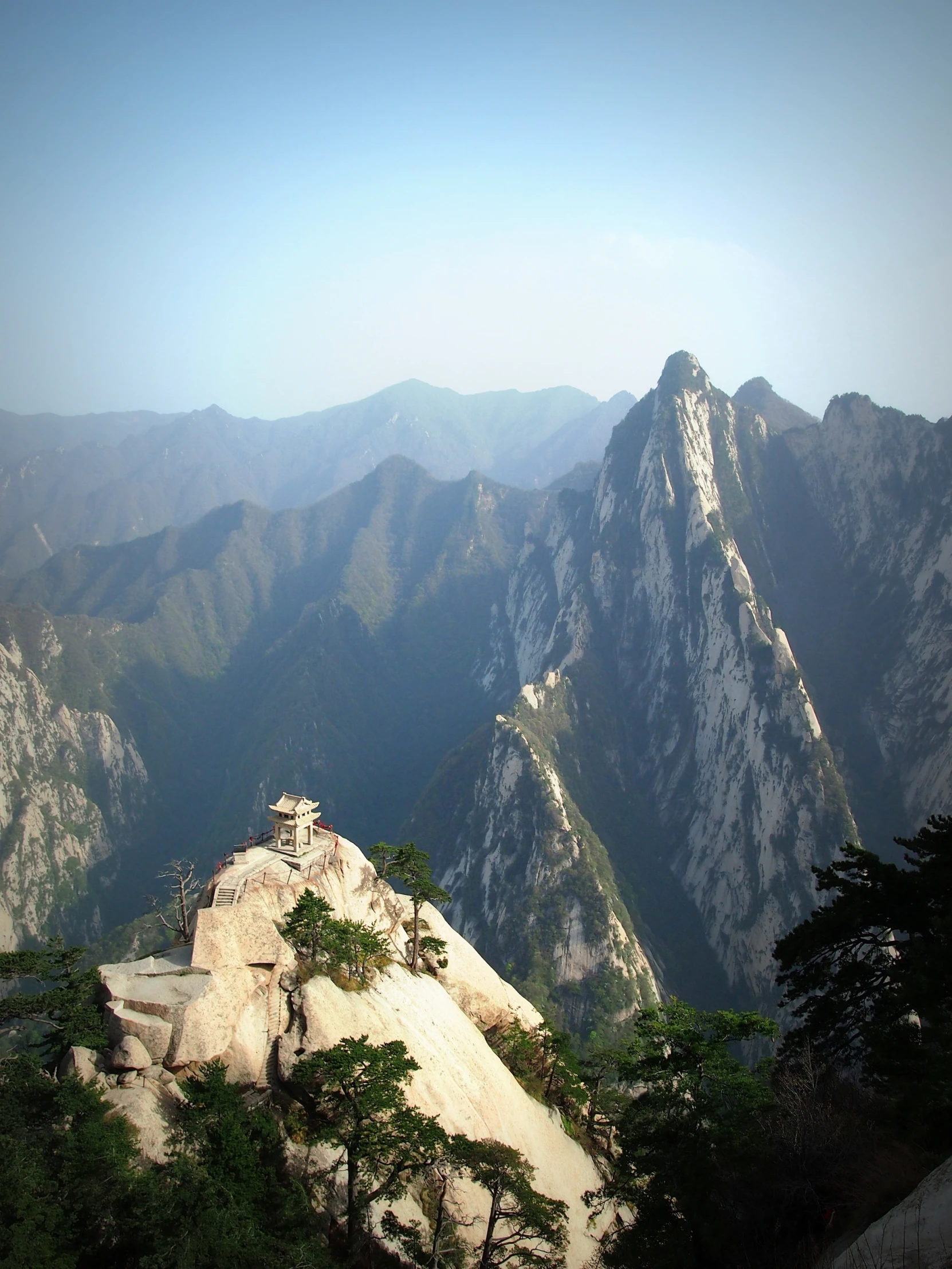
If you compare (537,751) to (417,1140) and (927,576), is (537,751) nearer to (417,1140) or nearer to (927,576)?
(927,576)

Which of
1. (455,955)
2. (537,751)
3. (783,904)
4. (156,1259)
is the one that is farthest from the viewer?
(537,751)

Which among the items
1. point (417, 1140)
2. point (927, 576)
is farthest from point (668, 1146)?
point (927, 576)

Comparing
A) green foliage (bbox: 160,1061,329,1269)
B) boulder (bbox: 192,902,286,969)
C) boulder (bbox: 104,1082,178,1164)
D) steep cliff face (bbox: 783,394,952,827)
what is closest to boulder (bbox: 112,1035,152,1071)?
boulder (bbox: 104,1082,178,1164)

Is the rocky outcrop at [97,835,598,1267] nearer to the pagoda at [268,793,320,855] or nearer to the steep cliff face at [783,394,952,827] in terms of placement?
the pagoda at [268,793,320,855]

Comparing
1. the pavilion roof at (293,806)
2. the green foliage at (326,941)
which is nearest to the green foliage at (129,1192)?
Result: the green foliage at (326,941)

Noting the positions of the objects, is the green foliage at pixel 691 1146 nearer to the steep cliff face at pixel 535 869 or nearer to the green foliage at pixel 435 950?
the green foliage at pixel 435 950

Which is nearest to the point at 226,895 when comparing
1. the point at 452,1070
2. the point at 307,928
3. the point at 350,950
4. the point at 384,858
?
the point at 307,928
